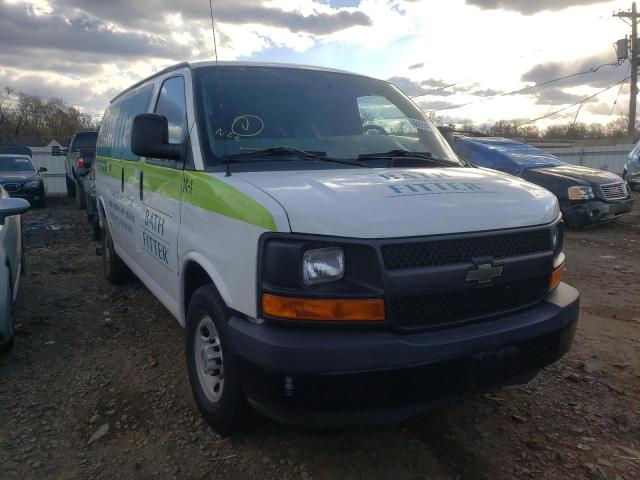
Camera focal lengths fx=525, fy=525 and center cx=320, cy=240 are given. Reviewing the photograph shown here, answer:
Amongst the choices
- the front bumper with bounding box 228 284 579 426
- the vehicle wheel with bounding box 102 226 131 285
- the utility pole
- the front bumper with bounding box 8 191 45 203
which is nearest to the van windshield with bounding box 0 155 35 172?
the front bumper with bounding box 8 191 45 203

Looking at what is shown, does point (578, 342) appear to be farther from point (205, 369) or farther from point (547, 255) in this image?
point (205, 369)

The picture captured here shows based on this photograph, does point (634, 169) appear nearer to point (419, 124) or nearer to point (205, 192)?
point (419, 124)

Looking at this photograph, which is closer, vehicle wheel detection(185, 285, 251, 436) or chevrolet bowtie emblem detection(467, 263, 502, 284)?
chevrolet bowtie emblem detection(467, 263, 502, 284)

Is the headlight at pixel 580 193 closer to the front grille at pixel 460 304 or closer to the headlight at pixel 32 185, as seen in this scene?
the front grille at pixel 460 304

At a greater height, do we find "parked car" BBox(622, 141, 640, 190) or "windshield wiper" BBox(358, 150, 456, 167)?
"windshield wiper" BBox(358, 150, 456, 167)

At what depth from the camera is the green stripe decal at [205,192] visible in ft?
7.57

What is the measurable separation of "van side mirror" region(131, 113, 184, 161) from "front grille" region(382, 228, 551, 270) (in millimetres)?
1617

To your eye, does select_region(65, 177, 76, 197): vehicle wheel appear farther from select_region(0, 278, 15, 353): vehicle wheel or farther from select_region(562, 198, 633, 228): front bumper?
select_region(562, 198, 633, 228): front bumper

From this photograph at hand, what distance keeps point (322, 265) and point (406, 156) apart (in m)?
1.38

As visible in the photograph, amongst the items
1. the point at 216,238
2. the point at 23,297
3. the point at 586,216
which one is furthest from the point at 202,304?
the point at 586,216

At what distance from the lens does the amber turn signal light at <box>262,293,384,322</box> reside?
2.16 metres

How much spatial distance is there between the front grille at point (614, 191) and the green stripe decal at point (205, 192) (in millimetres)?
7928

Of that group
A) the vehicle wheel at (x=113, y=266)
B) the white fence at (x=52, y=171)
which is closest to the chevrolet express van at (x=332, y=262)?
the vehicle wheel at (x=113, y=266)

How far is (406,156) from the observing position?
3.29 meters
